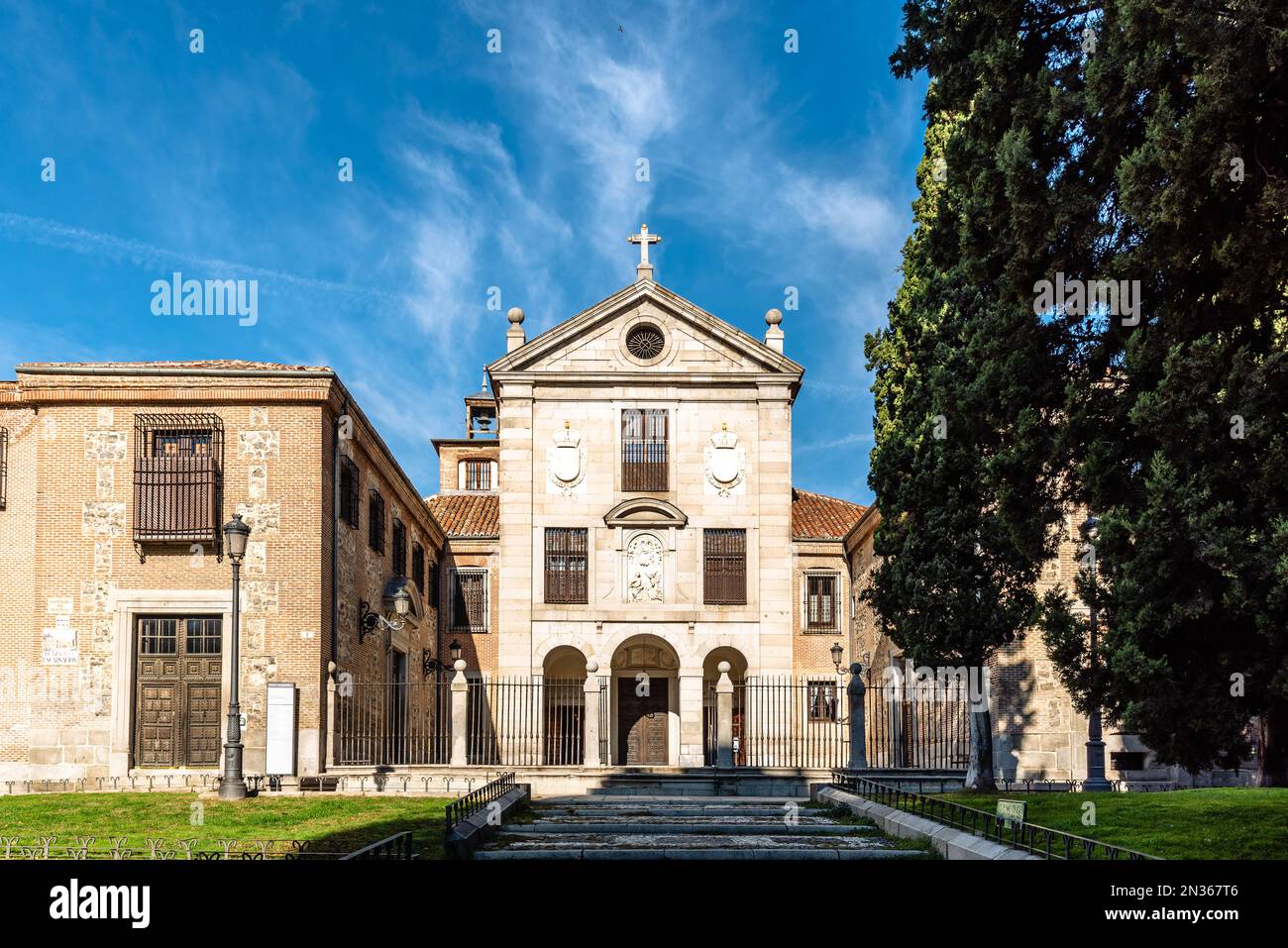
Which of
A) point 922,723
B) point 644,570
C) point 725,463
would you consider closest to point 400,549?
point 644,570

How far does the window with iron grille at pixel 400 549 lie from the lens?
1254 inches

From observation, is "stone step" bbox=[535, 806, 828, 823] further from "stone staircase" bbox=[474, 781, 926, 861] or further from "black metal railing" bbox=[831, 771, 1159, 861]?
"black metal railing" bbox=[831, 771, 1159, 861]

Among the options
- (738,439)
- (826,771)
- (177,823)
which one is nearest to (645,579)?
(738,439)

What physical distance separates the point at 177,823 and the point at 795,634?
24.0m

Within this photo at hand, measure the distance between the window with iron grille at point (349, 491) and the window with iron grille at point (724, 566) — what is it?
1099 cm

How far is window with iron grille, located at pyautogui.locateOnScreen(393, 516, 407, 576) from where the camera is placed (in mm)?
31847

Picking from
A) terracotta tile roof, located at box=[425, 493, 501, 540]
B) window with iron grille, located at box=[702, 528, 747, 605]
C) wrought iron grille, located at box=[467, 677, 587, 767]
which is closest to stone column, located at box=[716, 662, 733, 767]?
wrought iron grille, located at box=[467, 677, 587, 767]

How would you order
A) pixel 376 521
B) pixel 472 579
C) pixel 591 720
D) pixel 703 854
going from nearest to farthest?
1. pixel 703 854
2. pixel 591 720
3. pixel 376 521
4. pixel 472 579

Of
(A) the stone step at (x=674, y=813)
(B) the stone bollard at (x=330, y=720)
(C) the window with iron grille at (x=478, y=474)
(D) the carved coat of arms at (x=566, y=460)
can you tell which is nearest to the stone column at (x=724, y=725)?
(A) the stone step at (x=674, y=813)

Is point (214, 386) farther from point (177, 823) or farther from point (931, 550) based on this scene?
point (931, 550)

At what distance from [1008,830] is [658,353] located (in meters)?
24.3

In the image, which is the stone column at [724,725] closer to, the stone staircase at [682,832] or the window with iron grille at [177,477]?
the stone staircase at [682,832]

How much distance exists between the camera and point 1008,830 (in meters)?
12.7

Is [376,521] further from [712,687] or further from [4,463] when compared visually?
[712,687]
